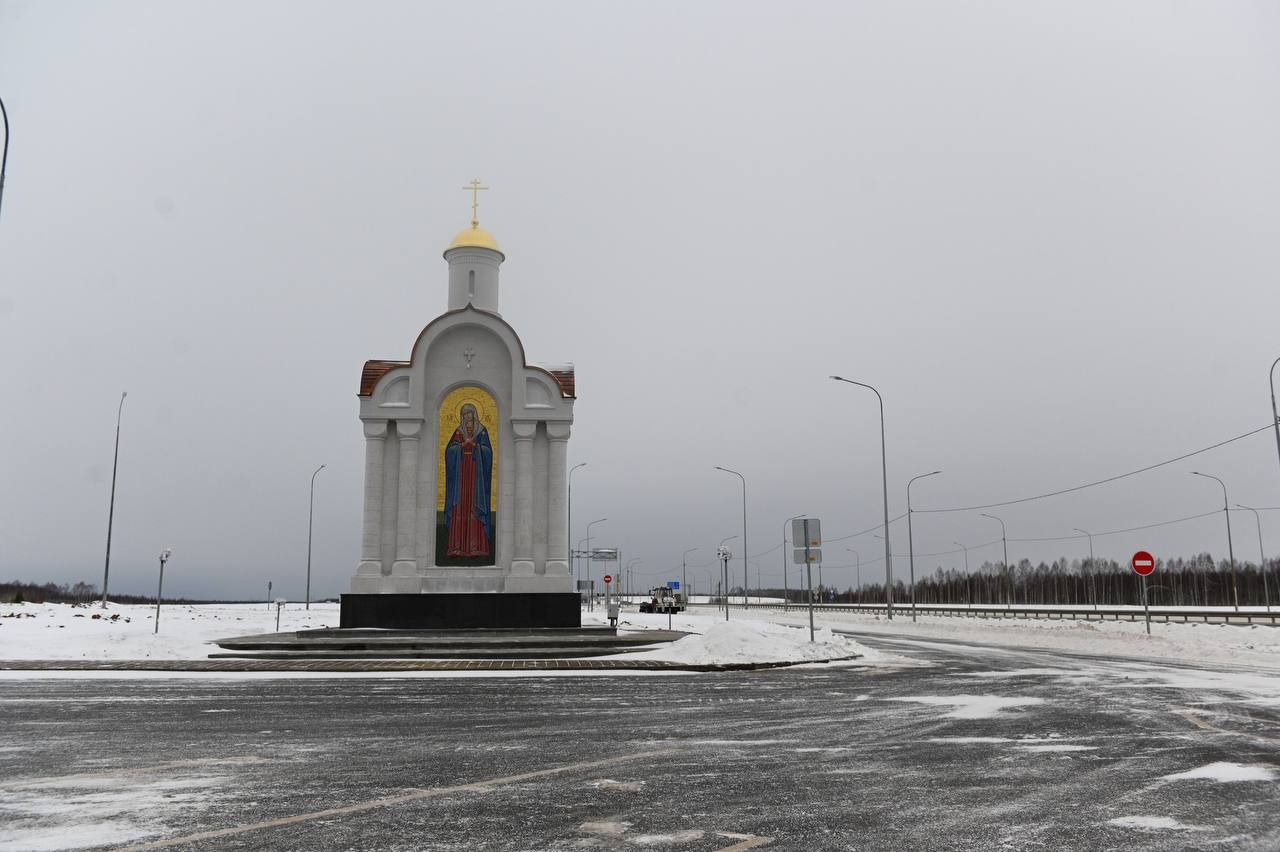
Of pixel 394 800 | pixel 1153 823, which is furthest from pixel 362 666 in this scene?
Result: pixel 1153 823

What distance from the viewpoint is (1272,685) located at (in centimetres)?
1579

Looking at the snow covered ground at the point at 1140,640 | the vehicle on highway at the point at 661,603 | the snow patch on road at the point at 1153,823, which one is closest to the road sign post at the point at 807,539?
the snow covered ground at the point at 1140,640

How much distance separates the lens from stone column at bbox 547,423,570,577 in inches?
1250

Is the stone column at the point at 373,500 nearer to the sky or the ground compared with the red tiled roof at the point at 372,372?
nearer to the ground

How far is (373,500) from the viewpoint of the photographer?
3161cm

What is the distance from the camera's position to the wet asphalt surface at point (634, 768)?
19.5ft

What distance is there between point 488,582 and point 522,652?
20.8 ft

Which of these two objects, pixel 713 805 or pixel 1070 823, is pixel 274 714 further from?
pixel 1070 823

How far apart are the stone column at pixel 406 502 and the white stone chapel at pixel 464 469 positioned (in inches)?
1.4

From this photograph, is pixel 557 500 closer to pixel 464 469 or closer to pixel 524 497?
pixel 524 497

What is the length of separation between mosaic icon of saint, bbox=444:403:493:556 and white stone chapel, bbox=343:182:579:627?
0.04 m

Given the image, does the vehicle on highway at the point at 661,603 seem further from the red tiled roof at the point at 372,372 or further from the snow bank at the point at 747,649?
the snow bank at the point at 747,649

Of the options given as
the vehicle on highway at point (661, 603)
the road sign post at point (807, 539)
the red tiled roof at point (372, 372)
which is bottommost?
the vehicle on highway at point (661, 603)

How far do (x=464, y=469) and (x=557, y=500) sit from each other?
340 centimetres
